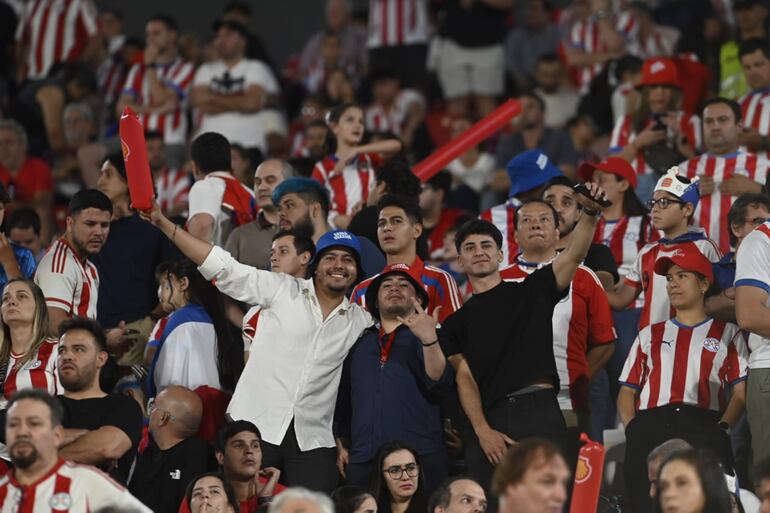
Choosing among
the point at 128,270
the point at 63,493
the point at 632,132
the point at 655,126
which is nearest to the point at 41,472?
the point at 63,493

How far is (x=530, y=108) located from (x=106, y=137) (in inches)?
181

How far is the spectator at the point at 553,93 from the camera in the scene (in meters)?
15.0

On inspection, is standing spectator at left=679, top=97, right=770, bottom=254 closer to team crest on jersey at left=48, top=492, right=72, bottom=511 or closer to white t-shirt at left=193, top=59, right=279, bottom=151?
white t-shirt at left=193, top=59, right=279, bottom=151

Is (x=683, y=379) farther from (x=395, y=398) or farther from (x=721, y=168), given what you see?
(x=721, y=168)

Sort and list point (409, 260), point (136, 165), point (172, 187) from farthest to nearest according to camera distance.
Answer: point (172, 187)
point (409, 260)
point (136, 165)

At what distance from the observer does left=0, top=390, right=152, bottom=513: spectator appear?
6617 millimetres

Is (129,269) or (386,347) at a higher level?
(129,269)

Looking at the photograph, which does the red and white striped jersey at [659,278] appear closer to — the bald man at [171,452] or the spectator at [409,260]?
the spectator at [409,260]

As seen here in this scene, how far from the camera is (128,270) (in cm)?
984

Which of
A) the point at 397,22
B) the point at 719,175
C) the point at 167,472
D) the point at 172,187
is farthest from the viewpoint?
the point at 397,22

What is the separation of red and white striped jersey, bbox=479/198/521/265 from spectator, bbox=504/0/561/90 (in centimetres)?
620

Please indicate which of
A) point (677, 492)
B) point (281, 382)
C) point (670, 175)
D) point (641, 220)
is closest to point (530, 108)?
point (641, 220)

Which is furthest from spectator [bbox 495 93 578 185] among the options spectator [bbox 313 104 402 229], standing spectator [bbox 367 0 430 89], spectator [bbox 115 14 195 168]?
standing spectator [bbox 367 0 430 89]

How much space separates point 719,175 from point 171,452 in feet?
14.3
